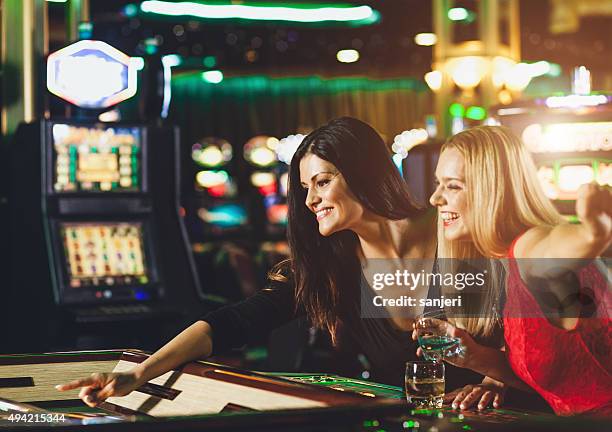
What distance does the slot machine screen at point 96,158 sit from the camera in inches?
183

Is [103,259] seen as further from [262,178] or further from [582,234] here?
[262,178]

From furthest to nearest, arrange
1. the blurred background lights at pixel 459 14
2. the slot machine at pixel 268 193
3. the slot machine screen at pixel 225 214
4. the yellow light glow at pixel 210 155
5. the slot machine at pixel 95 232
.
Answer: the yellow light glow at pixel 210 155 < the slot machine screen at pixel 225 214 < the blurred background lights at pixel 459 14 < the slot machine at pixel 268 193 < the slot machine at pixel 95 232

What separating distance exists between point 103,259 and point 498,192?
2.68 metres

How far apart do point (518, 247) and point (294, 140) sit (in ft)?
42.3

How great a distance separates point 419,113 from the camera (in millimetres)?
16750

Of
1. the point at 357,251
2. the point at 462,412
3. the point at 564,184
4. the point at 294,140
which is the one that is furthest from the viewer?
the point at 294,140

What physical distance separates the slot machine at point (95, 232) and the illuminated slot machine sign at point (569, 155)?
6.00ft

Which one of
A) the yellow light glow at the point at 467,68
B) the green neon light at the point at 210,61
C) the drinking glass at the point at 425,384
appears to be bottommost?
the drinking glass at the point at 425,384

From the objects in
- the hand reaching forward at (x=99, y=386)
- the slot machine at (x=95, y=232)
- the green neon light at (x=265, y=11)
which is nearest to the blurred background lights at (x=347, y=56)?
the green neon light at (x=265, y=11)

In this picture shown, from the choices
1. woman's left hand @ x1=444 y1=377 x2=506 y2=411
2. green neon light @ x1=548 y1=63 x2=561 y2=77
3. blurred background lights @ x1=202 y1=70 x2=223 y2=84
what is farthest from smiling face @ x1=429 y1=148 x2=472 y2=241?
green neon light @ x1=548 y1=63 x2=561 y2=77

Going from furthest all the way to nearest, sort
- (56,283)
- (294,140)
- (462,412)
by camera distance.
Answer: (294,140), (56,283), (462,412)

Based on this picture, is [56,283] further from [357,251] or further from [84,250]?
[357,251]

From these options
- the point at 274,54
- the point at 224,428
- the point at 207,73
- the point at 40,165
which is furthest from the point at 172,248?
the point at 207,73

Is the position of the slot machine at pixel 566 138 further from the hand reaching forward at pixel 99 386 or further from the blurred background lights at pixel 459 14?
the blurred background lights at pixel 459 14
